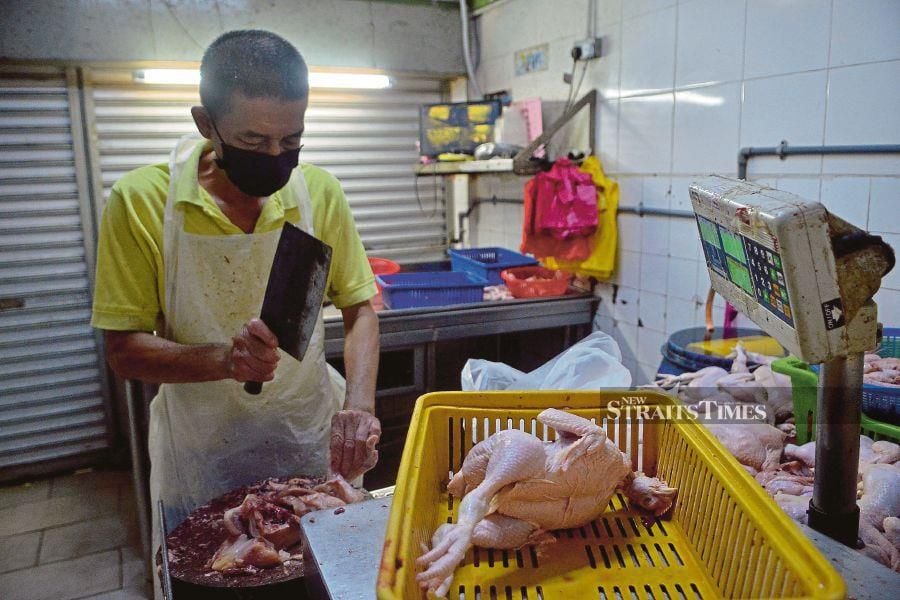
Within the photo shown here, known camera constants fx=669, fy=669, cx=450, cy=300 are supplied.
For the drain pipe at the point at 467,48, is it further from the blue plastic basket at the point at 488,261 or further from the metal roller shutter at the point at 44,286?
the metal roller shutter at the point at 44,286

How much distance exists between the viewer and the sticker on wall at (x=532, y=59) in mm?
4523

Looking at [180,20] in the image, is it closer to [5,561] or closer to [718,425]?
[5,561]

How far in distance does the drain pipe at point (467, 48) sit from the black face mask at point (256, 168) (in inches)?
141

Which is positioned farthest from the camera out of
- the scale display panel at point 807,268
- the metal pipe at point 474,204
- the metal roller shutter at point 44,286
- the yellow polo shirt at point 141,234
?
the metal pipe at point 474,204

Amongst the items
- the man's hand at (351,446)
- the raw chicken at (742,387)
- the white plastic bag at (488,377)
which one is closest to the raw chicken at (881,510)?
the raw chicken at (742,387)

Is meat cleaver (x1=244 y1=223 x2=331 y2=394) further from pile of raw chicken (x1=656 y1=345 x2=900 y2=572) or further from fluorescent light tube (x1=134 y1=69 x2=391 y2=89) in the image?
fluorescent light tube (x1=134 y1=69 x2=391 y2=89)

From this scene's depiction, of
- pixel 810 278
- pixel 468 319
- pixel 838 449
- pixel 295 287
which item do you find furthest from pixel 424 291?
pixel 810 278

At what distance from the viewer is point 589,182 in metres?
3.98

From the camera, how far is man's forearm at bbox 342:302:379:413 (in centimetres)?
224

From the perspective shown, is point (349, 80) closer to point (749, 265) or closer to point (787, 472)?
point (787, 472)

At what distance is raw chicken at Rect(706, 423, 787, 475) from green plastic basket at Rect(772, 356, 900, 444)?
0.21ft

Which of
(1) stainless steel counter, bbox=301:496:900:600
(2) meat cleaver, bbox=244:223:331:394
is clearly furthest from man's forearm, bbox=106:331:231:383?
(1) stainless steel counter, bbox=301:496:900:600

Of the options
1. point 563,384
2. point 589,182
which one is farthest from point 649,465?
point 589,182

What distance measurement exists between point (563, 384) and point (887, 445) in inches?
35.0
